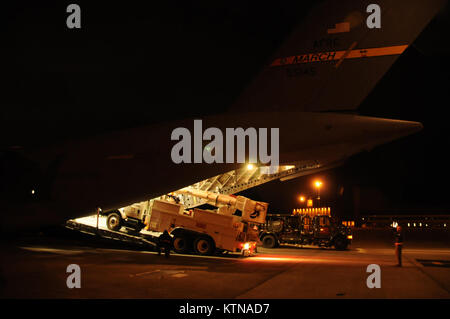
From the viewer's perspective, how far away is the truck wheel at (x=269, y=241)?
22.5 metres

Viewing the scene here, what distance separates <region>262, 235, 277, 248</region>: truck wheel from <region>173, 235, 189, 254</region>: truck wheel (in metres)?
7.68

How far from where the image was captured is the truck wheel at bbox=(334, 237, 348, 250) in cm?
2202

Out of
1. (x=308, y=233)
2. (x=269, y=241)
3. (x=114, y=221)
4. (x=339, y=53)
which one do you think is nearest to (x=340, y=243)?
(x=308, y=233)

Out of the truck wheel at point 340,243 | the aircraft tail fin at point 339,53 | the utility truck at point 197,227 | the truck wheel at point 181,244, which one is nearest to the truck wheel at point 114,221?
the utility truck at point 197,227

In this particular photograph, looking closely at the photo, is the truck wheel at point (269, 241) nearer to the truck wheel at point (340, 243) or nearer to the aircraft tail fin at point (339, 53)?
the truck wheel at point (340, 243)

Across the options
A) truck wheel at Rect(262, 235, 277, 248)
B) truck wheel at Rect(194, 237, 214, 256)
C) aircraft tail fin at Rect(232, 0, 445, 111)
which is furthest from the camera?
truck wheel at Rect(262, 235, 277, 248)

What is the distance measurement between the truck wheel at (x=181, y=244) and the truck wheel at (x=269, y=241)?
768 cm

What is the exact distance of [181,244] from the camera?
15.9m

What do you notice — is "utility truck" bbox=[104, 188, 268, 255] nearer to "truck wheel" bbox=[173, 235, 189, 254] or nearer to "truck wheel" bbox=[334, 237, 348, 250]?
"truck wheel" bbox=[173, 235, 189, 254]

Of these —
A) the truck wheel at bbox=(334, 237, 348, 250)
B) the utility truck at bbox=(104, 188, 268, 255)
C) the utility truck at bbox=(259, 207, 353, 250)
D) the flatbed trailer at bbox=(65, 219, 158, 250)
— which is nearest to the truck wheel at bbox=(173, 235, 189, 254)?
the utility truck at bbox=(104, 188, 268, 255)

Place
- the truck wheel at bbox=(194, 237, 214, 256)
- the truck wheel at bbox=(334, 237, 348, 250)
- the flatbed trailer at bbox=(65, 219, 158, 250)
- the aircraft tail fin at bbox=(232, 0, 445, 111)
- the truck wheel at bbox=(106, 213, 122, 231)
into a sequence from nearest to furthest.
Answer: the aircraft tail fin at bbox=(232, 0, 445, 111)
the truck wheel at bbox=(194, 237, 214, 256)
the flatbed trailer at bbox=(65, 219, 158, 250)
the truck wheel at bbox=(106, 213, 122, 231)
the truck wheel at bbox=(334, 237, 348, 250)

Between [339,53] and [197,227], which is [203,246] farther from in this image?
[339,53]
